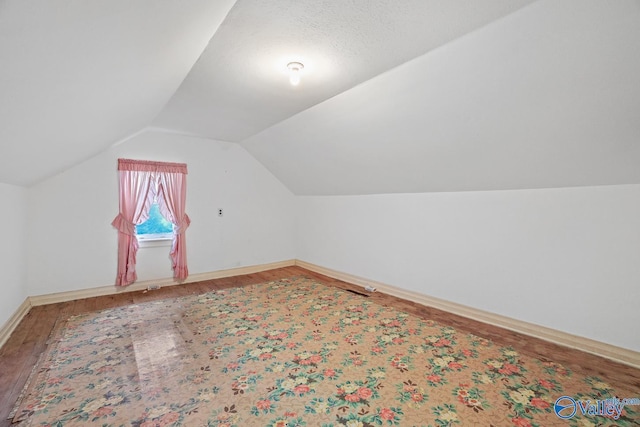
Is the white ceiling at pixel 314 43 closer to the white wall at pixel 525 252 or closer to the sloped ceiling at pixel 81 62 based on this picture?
the sloped ceiling at pixel 81 62

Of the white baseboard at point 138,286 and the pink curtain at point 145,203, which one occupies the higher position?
the pink curtain at point 145,203

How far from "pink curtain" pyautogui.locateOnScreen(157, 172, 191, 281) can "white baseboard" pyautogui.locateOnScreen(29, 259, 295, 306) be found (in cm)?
21

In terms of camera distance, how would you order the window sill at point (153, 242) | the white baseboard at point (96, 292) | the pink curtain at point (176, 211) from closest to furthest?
the white baseboard at point (96, 292) < the window sill at point (153, 242) < the pink curtain at point (176, 211)

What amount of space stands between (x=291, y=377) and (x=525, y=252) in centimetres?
248

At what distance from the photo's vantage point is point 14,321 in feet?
9.53

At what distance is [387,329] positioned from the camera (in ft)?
9.61

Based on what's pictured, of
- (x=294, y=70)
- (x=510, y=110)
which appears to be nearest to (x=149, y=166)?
(x=294, y=70)

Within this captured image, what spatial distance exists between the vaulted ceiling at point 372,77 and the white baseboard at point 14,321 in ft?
4.51

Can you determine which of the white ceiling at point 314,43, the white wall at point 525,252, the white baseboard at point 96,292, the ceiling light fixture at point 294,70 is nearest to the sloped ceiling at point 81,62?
the white ceiling at point 314,43

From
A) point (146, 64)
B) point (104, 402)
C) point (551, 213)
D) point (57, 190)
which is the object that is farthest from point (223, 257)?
point (551, 213)

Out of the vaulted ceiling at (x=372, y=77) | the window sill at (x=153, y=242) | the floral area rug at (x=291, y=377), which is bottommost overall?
the floral area rug at (x=291, y=377)

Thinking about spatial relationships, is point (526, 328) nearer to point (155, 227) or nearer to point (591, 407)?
point (591, 407)

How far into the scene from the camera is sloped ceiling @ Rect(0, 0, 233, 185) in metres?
0.90

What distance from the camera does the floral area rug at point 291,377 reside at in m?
1.75
